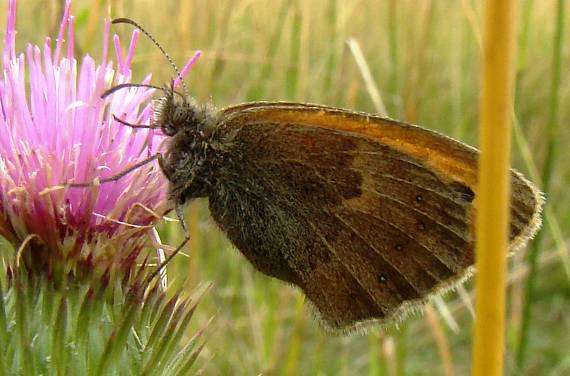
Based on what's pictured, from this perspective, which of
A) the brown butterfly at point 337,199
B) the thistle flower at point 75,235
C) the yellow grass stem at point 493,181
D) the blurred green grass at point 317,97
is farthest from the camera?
the blurred green grass at point 317,97

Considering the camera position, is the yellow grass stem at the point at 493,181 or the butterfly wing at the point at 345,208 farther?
the butterfly wing at the point at 345,208

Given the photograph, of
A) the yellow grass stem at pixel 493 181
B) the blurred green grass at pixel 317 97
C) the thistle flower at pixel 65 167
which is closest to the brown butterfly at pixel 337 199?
the blurred green grass at pixel 317 97

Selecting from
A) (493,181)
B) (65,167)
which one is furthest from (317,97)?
(493,181)

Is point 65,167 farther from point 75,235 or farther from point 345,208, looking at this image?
point 345,208

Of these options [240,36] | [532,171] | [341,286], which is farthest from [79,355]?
[240,36]

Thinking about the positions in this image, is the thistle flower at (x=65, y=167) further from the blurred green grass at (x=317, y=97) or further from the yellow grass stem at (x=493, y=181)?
the yellow grass stem at (x=493, y=181)

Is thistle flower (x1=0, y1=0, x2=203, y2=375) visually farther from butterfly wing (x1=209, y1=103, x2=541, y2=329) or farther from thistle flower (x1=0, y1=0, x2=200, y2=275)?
butterfly wing (x1=209, y1=103, x2=541, y2=329)
